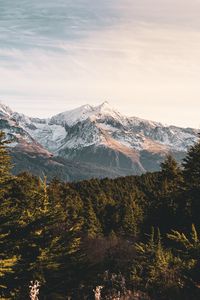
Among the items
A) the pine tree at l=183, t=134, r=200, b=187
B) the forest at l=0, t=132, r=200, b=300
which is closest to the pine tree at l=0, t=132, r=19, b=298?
the forest at l=0, t=132, r=200, b=300

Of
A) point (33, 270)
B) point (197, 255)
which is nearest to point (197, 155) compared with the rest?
point (33, 270)

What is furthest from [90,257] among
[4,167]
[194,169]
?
[4,167]

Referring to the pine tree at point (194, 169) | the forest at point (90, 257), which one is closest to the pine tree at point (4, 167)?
the forest at point (90, 257)

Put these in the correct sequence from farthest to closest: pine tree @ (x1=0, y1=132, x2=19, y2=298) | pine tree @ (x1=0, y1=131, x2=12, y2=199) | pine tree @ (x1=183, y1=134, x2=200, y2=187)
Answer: pine tree @ (x1=183, y1=134, x2=200, y2=187) < pine tree @ (x1=0, y1=131, x2=12, y2=199) < pine tree @ (x1=0, y1=132, x2=19, y2=298)

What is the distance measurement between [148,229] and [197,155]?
11.3 m

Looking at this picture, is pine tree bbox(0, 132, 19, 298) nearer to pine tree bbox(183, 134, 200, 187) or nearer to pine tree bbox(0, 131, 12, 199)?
pine tree bbox(0, 131, 12, 199)

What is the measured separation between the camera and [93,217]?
68812 millimetres

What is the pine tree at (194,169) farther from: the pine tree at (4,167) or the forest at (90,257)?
the pine tree at (4,167)

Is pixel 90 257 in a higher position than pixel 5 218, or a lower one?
lower

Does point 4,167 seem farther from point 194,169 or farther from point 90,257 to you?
point 90,257

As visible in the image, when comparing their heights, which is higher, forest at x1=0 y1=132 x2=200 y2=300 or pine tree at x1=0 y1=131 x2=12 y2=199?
pine tree at x1=0 y1=131 x2=12 y2=199

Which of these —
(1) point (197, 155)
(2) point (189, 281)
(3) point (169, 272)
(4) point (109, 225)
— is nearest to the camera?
(2) point (189, 281)

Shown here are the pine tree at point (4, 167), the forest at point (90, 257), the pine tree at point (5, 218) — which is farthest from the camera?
the pine tree at point (4, 167)

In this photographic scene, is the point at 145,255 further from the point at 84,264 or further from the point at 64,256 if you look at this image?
the point at 84,264
